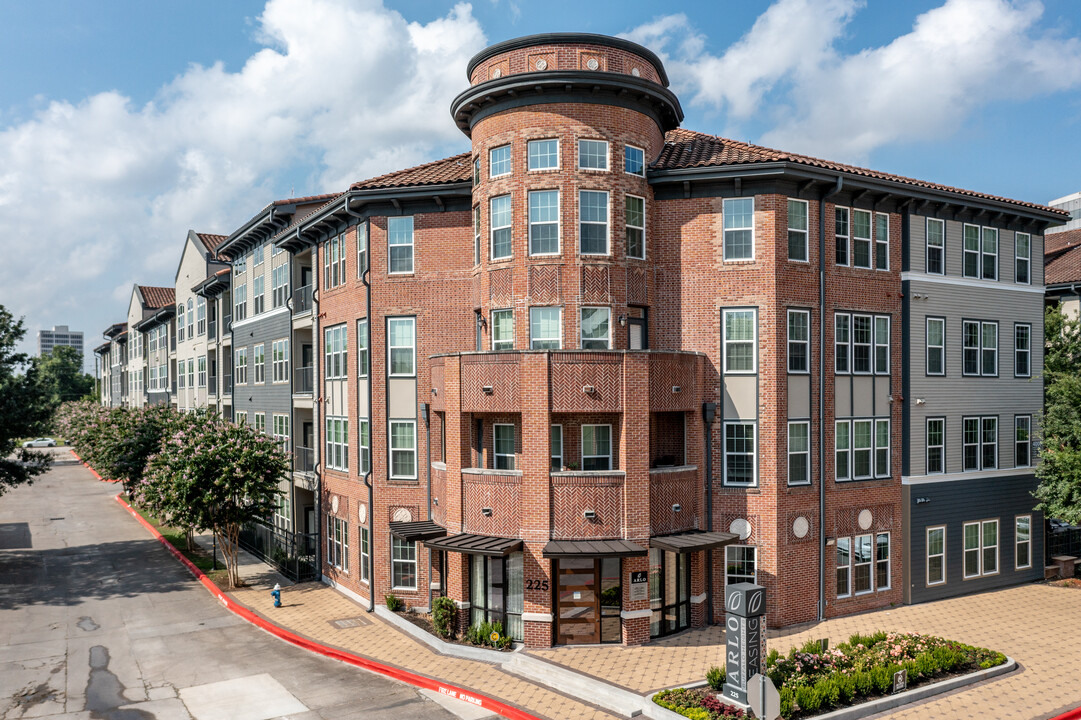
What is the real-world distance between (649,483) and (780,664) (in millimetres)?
5911

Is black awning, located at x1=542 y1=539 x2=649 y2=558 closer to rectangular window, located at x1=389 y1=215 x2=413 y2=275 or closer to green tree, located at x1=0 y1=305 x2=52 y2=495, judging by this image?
rectangular window, located at x1=389 y1=215 x2=413 y2=275

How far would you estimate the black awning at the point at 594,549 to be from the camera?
1973 cm

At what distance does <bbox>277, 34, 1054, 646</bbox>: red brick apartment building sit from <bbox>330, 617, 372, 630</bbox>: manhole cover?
3.84ft

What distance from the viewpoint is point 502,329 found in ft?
75.5

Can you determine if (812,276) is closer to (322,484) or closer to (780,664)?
(780,664)

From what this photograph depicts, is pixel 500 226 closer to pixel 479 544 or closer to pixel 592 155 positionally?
pixel 592 155

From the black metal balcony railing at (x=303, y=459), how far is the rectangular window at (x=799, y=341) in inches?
768

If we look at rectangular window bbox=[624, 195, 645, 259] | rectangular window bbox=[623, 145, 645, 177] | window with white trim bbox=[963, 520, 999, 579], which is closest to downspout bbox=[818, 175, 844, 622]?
rectangular window bbox=[624, 195, 645, 259]

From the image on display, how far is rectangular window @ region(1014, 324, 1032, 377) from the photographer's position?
2841 cm

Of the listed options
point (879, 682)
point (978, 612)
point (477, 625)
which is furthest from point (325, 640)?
point (978, 612)

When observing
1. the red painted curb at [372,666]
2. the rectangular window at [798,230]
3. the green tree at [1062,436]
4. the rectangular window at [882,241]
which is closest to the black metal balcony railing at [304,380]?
the red painted curb at [372,666]

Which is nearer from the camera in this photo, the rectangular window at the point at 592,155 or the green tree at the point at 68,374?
the rectangular window at the point at 592,155

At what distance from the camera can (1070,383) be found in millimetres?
26109

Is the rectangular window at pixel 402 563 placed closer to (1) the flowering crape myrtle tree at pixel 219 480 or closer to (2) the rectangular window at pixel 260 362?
(1) the flowering crape myrtle tree at pixel 219 480
